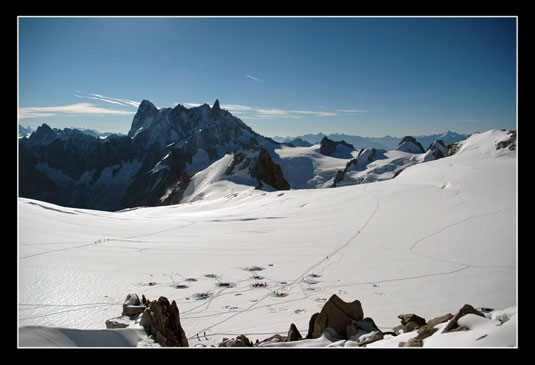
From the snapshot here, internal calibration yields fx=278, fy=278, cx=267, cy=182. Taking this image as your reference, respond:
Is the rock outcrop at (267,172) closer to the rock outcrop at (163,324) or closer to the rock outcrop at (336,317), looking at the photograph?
the rock outcrop at (163,324)

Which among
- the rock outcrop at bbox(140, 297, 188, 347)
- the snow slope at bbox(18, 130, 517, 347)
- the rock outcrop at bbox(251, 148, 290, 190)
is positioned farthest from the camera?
the rock outcrop at bbox(251, 148, 290, 190)

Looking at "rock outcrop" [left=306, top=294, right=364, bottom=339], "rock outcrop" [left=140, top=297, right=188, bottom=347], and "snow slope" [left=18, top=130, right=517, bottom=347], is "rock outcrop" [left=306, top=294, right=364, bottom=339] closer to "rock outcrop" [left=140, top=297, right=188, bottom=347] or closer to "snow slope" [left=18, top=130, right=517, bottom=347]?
"snow slope" [left=18, top=130, right=517, bottom=347]

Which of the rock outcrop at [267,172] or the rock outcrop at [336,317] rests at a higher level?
the rock outcrop at [267,172]

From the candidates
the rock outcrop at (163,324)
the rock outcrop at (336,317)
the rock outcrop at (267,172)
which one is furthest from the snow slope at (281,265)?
the rock outcrop at (267,172)

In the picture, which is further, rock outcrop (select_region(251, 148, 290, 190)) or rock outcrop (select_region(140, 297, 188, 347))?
rock outcrop (select_region(251, 148, 290, 190))

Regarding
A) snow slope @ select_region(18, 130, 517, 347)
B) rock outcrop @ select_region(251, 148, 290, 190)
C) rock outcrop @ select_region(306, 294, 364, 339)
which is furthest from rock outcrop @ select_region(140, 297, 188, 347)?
rock outcrop @ select_region(251, 148, 290, 190)

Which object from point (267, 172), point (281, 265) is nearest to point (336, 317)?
point (281, 265)

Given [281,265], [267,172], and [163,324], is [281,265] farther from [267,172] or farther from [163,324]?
[267,172]

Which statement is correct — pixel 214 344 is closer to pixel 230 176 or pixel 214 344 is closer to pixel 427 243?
pixel 427 243
